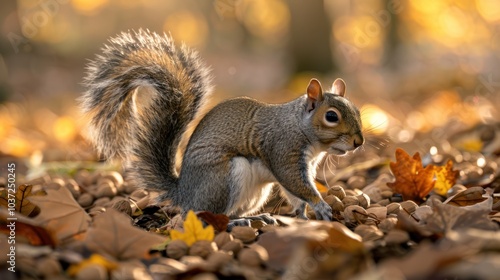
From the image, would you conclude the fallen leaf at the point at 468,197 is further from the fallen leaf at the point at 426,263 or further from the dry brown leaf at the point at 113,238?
the dry brown leaf at the point at 113,238

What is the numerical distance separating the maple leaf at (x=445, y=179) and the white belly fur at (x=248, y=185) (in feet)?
2.21

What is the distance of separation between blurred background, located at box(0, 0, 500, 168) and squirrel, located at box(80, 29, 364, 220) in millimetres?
939

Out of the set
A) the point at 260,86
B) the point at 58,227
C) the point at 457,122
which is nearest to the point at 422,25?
the point at 260,86

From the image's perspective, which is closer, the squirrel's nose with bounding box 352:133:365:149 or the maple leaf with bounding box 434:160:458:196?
the squirrel's nose with bounding box 352:133:365:149

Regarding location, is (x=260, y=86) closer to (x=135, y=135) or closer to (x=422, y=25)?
(x=422, y=25)

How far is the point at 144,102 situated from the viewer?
274 cm

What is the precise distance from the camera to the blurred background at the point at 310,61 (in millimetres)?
A: 5406

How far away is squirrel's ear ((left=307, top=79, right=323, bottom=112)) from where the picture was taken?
264 centimetres

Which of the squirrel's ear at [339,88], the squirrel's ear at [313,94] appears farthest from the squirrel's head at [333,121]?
the squirrel's ear at [339,88]

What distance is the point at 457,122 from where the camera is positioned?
4.46 metres

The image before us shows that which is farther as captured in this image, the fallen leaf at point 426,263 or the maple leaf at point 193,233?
the maple leaf at point 193,233

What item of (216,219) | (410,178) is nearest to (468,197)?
(410,178)

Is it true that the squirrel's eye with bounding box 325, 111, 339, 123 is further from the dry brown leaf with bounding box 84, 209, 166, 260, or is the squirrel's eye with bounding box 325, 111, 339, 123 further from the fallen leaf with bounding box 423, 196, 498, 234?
the dry brown leaf with bounding box 84, 209, 166, 260

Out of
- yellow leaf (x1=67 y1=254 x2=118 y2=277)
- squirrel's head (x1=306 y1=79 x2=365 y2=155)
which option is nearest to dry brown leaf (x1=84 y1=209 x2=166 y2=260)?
yellow leaf (x1=67 y1=254 x2=118 y2=277)
